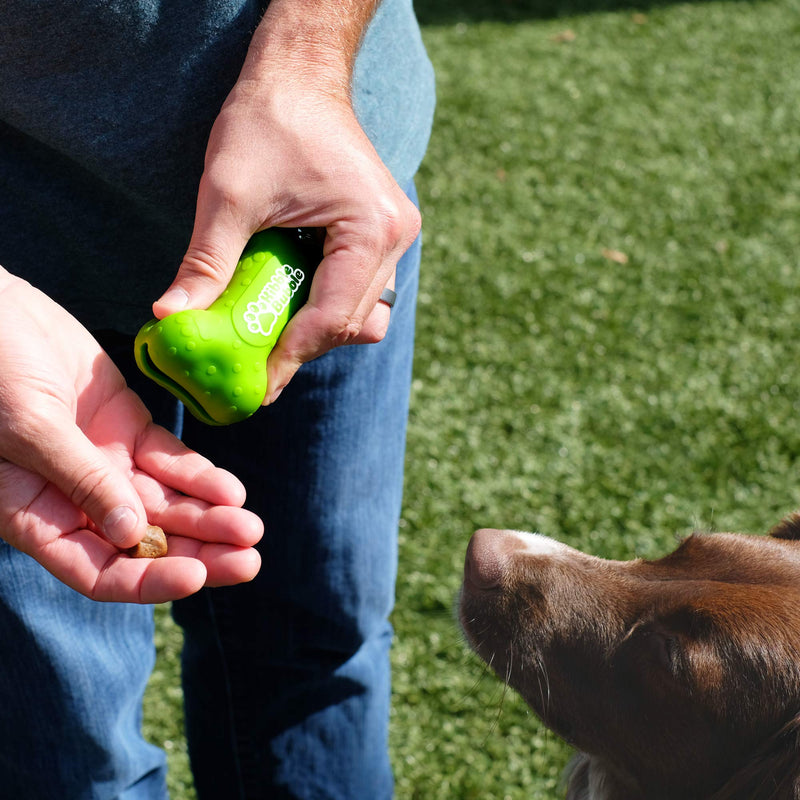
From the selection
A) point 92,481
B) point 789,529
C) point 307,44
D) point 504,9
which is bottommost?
point 789,529

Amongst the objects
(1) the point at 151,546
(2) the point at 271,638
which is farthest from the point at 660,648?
(1) the point at 151,546

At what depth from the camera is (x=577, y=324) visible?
500 cm

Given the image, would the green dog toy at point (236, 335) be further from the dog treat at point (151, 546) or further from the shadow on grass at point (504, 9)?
→ the shadow on grass at point (504, 9)

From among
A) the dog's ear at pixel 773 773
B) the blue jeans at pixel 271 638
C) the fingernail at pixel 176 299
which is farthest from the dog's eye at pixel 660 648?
the fingernail at pixel 176 299

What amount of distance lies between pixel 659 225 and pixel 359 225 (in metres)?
4.66

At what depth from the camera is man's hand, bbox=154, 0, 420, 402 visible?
1.47 meters

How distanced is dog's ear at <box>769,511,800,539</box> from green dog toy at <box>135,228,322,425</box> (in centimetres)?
158

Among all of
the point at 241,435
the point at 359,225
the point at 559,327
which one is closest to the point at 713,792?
the point at 241,435

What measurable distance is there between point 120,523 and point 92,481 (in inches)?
3.4

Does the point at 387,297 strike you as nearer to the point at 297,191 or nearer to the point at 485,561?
the point at 297,191

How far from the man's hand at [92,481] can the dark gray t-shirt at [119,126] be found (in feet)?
0.48

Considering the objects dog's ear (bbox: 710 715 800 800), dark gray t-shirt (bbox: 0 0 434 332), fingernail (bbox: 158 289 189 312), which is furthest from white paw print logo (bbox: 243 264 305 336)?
dog's ear (bbox: 710 715 800 800)

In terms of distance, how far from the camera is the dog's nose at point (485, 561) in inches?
92.2

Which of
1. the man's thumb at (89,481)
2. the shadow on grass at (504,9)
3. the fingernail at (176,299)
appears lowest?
the man's thumb at (89,481)
